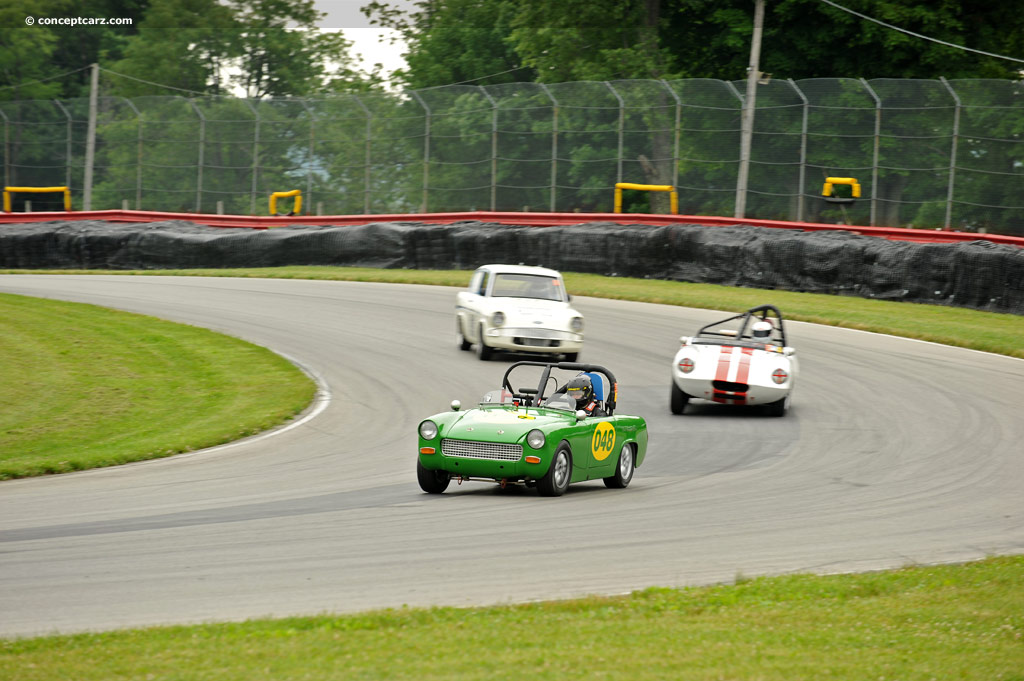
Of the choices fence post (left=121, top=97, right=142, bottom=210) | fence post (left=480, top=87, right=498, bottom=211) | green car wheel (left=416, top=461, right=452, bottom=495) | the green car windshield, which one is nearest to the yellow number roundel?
the green car windshield

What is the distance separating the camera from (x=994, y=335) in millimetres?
22438

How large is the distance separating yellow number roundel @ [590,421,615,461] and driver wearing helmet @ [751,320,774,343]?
19.3 ft

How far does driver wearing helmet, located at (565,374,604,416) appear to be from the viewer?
1181 centimetres

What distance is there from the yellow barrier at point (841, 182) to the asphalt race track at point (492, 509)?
42.0ft

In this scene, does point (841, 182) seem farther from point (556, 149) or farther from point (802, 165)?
point (556, 149)

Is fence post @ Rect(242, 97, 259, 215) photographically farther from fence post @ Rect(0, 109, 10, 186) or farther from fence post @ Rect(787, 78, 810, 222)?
fence post @ Rect(787, 78, 810, 222)

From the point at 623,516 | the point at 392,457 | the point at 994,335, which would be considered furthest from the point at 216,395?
the point at 994,335

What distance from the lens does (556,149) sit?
116 ft

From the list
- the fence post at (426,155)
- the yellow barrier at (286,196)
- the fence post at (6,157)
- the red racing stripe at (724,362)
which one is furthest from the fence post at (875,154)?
the fence post at (6,157)

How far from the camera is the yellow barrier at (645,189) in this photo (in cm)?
3395

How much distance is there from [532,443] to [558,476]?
1.90ft

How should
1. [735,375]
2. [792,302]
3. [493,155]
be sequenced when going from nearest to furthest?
1. [735,375]
2. [792,302]
3. [493,155]

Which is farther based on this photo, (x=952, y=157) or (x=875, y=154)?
(x=875, y=154)

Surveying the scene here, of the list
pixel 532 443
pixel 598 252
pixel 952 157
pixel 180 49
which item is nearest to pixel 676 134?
pixel 598 252
